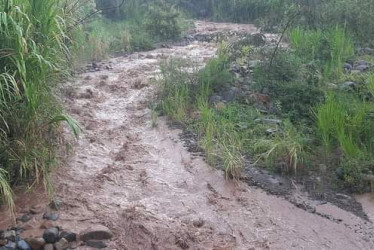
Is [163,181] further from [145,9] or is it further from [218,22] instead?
[218,22]

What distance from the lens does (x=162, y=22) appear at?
12680mm

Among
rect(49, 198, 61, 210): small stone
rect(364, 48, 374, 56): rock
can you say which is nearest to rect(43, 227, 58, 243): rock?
rect(49, 198, 61, 210): small stone

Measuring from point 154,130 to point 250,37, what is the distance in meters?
2.66

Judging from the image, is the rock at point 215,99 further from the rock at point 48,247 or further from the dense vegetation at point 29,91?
the rock at point 48,247

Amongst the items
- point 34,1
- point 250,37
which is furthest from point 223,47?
point 34,1

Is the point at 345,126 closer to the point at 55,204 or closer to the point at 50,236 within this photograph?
the point at 55,204

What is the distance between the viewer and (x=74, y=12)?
6.30 meters

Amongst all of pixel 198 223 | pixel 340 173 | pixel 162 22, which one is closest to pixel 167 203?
pixel 198 223

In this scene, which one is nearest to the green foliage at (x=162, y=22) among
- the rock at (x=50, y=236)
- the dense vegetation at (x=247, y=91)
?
the dense vegetation at (x=247, y=91)

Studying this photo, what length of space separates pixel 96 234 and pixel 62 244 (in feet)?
0.93

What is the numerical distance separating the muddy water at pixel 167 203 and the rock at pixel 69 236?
0.13 meters

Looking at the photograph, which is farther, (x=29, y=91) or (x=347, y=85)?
(x=347, y=85)

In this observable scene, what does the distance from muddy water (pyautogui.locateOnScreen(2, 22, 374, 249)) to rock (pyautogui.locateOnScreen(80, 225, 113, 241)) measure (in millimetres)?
80

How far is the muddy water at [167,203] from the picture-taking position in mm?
4160
